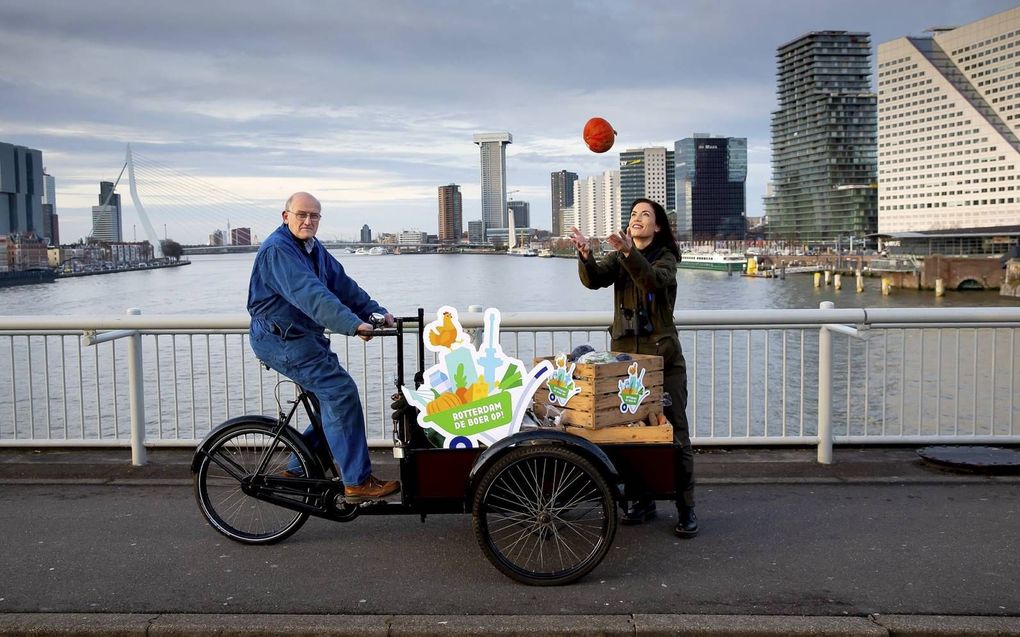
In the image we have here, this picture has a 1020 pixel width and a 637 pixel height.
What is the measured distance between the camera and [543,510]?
4.20 meters

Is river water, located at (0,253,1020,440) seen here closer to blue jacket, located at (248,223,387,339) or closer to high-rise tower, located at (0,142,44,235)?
blue jacket, located at (248,223,387,339)

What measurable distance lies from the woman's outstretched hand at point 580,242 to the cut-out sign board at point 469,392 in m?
0.74

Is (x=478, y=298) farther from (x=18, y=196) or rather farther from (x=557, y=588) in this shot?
(x=18, y=196)

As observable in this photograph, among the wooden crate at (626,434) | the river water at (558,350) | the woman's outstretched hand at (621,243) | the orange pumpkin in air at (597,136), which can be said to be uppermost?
the orange pumpkin in air at (597,136)

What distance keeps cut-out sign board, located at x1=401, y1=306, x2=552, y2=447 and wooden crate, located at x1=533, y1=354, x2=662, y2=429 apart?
22cm

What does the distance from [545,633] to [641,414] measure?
4.21ft

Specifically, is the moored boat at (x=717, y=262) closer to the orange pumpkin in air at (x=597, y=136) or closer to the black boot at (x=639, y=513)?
the black boot at (x=639, y=513)

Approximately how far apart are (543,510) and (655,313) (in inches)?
49.7

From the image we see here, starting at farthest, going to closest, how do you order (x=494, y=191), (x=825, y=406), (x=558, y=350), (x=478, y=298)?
(x=494, y=191)
(x=478, y=298)
(x=558, y=350)
(x=825, y=406)

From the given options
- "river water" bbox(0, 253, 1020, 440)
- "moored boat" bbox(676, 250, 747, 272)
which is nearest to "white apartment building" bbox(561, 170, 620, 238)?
"river water" bbox(0, 253, 1020, 440)

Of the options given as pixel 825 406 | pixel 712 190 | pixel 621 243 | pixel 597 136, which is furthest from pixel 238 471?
pixel 712 190

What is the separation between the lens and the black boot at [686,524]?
4.71m

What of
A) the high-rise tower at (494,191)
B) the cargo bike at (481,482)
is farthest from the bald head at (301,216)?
the high-rise tower at (494,191)

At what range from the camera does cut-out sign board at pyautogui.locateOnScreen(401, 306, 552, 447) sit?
4234 mm
